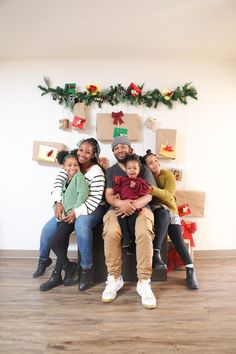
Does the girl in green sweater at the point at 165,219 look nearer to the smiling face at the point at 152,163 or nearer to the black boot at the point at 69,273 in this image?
the smiling face at the point at 152,163

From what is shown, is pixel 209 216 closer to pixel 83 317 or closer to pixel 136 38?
pixel 83 317

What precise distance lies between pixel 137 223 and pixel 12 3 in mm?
1806

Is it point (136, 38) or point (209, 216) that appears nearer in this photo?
point (136, 38)

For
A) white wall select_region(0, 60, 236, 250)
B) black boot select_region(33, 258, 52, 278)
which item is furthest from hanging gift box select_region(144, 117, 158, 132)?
black boot select_region(33, 258, 52, 278)

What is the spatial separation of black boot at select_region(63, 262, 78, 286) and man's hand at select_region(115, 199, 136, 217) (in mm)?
611

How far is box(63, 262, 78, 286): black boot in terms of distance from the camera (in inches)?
83.5

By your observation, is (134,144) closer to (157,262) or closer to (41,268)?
(157,262)

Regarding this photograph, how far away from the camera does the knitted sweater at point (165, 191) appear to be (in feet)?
7.21

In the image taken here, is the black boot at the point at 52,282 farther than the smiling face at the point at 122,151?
No

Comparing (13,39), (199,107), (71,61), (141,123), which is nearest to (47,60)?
(71,61)

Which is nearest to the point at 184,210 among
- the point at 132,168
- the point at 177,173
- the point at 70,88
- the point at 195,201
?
the point at 195,201

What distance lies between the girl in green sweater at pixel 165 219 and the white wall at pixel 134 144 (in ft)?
1.29

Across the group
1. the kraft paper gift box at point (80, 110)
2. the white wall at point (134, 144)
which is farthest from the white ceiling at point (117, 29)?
the kraft paper gift box at point (80, 110)

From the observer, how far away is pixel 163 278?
2.19 meters
